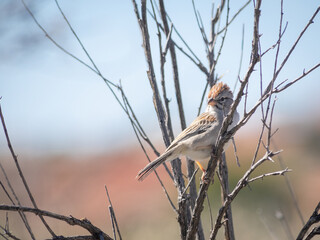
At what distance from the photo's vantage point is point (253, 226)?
997 centimetres

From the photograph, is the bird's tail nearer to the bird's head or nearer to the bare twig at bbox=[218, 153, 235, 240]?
the bare twig at bbox=[218, 153, 235, 240]

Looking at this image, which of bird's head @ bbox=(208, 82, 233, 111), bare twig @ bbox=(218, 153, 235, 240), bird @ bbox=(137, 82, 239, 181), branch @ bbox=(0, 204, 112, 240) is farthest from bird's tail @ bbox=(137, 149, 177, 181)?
branch @ bbox=(0, 204, 112, 240)

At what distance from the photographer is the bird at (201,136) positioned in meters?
3.74

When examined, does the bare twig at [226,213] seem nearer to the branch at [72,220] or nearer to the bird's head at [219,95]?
the bird's head at [219,95]

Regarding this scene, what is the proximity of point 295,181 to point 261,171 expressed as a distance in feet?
3.15

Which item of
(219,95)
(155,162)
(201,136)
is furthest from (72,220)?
(219,95)

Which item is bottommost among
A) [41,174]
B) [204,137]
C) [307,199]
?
[204,137]

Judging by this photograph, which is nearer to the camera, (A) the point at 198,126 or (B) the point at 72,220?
(B) the point at 72,220

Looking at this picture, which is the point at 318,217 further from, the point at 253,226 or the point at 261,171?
the point at 261,171

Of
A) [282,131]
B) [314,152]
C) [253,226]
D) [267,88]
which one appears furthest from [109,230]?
[267,88]

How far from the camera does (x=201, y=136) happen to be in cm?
405

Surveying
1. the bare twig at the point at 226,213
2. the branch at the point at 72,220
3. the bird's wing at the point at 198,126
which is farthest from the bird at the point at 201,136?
the branch at the point at 72,220

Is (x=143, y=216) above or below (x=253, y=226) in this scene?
above

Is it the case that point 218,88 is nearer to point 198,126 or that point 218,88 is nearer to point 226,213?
point 198,126
